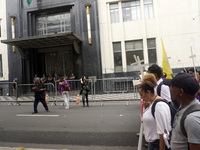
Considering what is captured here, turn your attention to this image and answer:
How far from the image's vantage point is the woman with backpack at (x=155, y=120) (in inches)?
81.8

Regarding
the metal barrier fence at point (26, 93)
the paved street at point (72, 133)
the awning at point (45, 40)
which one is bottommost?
the paved street at point (72, 133)

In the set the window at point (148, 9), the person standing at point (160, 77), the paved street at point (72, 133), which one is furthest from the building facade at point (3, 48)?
the person standing at point (160, 77)

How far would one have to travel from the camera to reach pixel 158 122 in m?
2.10

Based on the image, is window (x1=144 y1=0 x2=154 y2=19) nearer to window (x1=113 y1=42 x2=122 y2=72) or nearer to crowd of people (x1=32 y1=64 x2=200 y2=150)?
window (x1=113 y1=42 x2=122 y2=72)

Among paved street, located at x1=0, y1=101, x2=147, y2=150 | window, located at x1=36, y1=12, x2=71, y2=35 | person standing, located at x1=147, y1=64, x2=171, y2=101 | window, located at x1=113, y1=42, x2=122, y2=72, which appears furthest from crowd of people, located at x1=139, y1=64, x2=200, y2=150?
window, located at x1=36, y1=12, x2=71, y2=35

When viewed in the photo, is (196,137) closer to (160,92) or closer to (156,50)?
(160,92)

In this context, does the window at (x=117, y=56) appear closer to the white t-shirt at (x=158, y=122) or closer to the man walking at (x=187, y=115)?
the white t-shirt at (x=158, y=122)

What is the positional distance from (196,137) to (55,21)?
60.0 ft

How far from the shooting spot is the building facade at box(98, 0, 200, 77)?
14.7 metres

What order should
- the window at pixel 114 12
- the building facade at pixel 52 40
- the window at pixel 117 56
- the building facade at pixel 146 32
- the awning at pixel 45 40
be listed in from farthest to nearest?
the window at pixel 114 12
the window at pixel 117 56
the building facade at pixel 52 40
the building facade at pixel 146 32
the awning at pixel 45 40

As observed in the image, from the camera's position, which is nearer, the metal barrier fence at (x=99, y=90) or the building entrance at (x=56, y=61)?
the metal barrier fence at (x=99, y=90)

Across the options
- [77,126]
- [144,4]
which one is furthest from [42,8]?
[77,126]

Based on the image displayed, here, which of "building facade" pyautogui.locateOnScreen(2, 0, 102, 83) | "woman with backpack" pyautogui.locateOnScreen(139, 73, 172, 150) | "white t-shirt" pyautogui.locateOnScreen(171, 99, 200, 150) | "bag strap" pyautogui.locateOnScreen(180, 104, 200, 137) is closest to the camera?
"white t-shirt" pyautogui.locateOnScreen(171, 99, 200, 150)

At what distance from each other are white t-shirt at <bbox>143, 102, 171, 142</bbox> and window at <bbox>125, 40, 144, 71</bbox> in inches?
539
